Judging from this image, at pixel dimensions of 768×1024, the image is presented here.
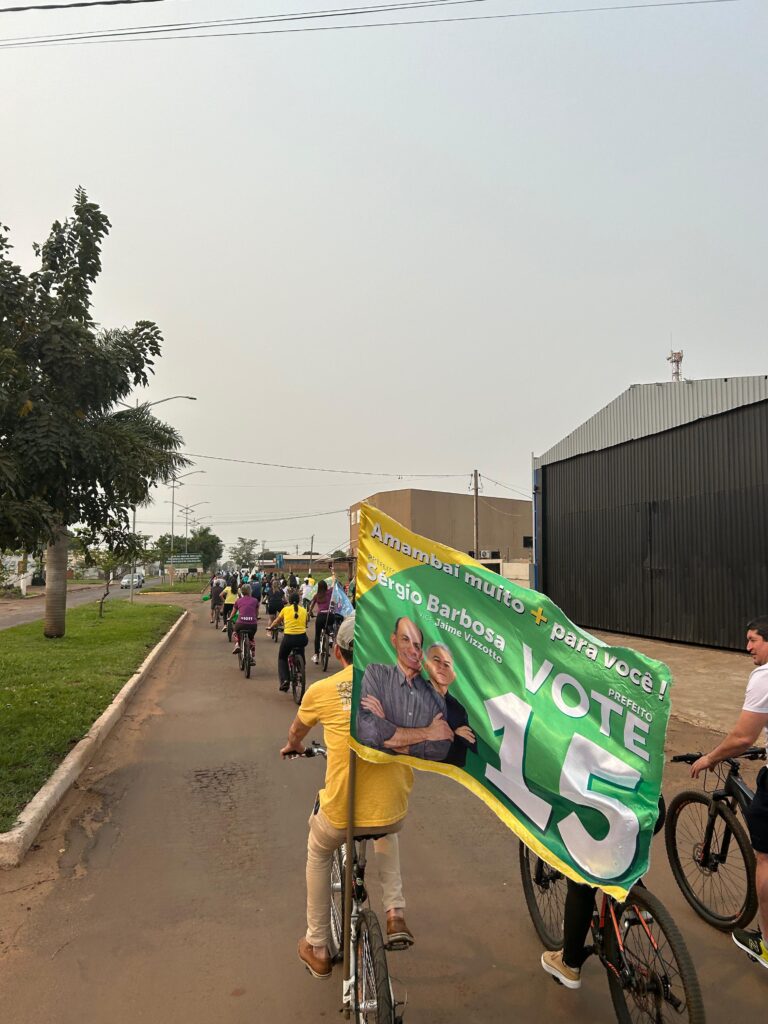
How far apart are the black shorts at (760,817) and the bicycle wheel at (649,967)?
3.30ft

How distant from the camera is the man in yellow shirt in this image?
299cm

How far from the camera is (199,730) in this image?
8555 millimetres

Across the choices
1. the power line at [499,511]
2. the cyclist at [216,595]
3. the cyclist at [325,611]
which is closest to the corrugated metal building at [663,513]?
the cyclist at [325,611]

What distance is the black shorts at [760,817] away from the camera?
3322mm

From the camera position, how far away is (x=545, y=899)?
372cm

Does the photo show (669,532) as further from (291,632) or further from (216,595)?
(216,595)

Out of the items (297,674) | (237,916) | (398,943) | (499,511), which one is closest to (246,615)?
(297,674)

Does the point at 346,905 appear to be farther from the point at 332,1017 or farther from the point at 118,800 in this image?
the point at 118,800

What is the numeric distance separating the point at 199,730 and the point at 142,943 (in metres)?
4.99

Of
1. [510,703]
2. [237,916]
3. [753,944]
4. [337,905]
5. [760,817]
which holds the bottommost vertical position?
[237,916]

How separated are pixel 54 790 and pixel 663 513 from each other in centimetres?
1673

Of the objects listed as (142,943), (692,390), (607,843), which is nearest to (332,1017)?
(142,943)

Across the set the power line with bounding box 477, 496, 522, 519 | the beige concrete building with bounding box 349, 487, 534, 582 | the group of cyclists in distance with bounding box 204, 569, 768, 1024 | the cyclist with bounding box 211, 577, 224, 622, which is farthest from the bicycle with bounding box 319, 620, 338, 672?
the power line with bounding box 477, 496, 522, 519

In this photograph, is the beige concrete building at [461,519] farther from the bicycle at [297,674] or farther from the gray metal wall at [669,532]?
the bicycle at [297,674]
